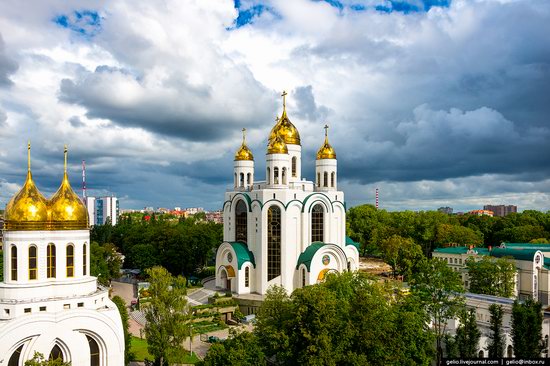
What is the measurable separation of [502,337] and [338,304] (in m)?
9.63

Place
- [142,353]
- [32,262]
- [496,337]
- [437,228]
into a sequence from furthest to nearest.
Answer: [437,228], [142,353], [496,337], [32,262]

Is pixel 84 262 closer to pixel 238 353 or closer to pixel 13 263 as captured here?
pixel 13 263

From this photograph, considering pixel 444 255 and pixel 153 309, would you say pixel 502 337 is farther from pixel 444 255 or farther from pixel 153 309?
pixel 444 255

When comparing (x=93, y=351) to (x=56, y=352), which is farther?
(x=93, y=351)

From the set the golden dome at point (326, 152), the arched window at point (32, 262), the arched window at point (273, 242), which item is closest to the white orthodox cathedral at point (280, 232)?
the arched window at point (273, 242)

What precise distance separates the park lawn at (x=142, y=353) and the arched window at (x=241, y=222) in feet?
37.8

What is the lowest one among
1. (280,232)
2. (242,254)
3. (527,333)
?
(527,333)

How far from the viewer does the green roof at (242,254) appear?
3309cm

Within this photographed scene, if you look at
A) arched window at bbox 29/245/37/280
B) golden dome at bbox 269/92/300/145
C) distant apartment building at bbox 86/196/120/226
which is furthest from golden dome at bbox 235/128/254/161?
distant apartment building at bbox 86/196/120/226

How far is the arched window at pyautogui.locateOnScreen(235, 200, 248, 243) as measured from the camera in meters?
35.6

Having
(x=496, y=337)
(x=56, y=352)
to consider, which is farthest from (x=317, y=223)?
(x=56, y=352)

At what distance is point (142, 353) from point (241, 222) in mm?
13817

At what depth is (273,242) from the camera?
3341 centimetres

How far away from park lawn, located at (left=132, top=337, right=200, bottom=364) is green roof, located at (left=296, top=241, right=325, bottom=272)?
1124cm
